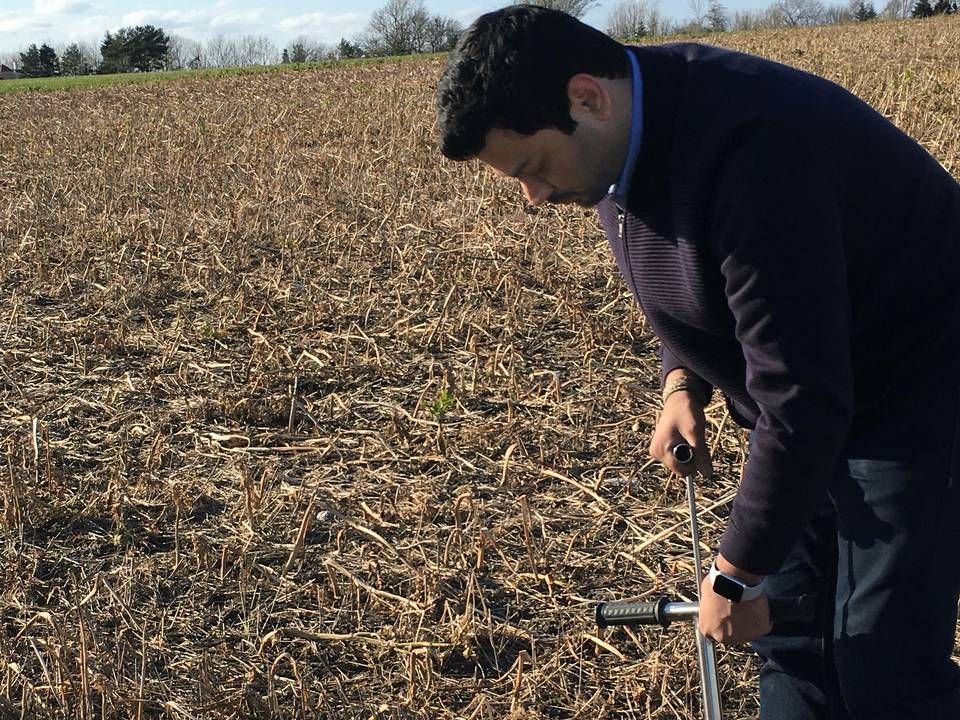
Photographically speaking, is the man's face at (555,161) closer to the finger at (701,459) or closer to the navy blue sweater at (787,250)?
the navy blue sweater at (787,250)

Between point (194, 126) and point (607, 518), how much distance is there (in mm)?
11761

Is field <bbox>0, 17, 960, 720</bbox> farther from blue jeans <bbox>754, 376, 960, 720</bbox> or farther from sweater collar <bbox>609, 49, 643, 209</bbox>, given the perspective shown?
sweater collar <bbox>609, 49, 643, 209</bbox>

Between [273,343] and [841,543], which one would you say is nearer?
[841,543]

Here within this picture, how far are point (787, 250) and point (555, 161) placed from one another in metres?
0.42

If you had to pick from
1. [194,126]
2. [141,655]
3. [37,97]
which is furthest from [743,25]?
[141,655]

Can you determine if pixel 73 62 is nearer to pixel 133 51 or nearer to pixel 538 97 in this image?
pixel 133 51

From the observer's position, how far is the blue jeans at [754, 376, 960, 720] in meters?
1.88

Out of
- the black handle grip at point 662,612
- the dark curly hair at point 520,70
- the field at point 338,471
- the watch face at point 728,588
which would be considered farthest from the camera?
the field at point 338,471

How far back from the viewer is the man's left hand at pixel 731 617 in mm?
1820

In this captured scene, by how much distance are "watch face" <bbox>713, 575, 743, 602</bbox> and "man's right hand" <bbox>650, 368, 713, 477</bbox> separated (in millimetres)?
421

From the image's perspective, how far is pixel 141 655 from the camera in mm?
3037

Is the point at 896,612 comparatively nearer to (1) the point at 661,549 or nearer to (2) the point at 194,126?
(1) the point at 661,549

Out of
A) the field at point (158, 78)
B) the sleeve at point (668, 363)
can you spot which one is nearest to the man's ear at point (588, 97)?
the sleeve at point (668, 363)

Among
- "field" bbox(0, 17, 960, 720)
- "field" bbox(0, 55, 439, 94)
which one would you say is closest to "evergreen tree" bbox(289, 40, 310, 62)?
"field" bbox(0, 55, 439, 94)
